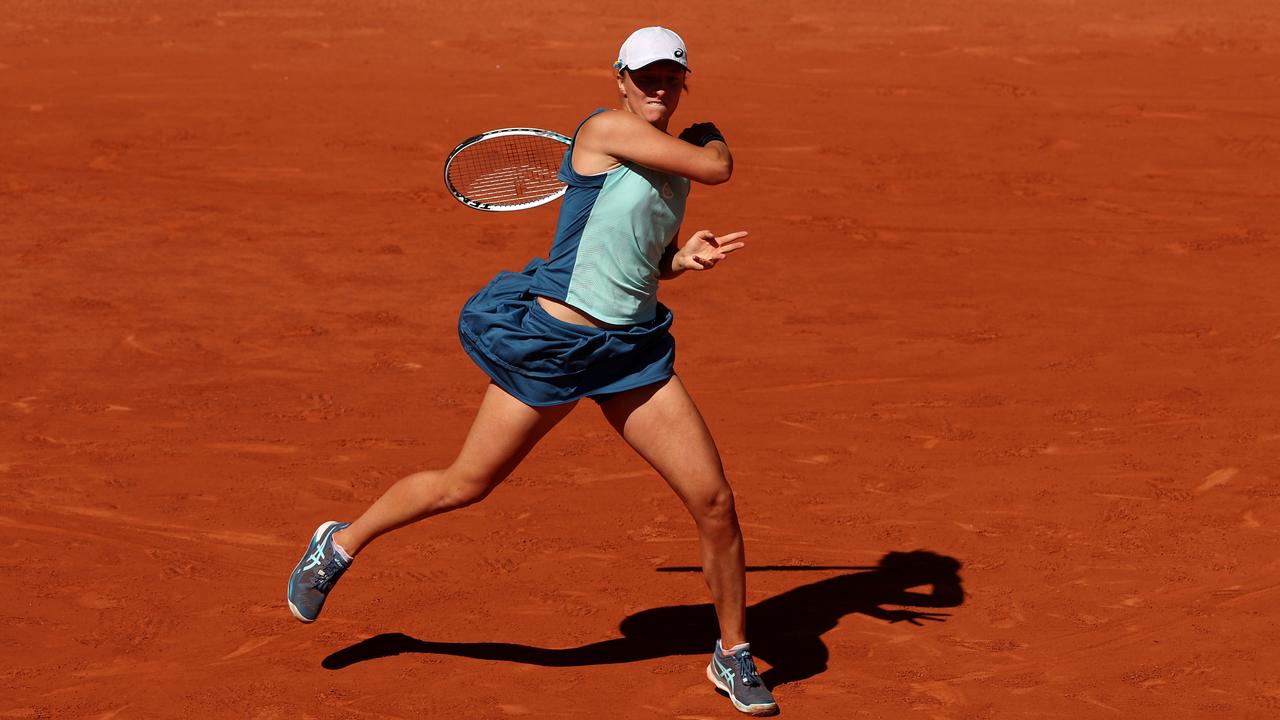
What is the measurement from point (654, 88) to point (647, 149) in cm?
26

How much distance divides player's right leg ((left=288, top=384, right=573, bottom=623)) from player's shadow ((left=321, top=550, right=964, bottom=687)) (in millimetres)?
324

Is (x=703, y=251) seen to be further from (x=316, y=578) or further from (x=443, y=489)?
(x=316, y=578)

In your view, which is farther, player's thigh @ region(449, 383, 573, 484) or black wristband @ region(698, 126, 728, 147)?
player's thigh @ region(449, 383, 573, 484)

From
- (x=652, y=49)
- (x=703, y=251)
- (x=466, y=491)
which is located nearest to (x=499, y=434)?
(x=466, y=491)

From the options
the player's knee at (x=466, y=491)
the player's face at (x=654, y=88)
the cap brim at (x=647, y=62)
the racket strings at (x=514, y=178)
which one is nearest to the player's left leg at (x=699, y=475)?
the player's knee at (x=466, y=491)

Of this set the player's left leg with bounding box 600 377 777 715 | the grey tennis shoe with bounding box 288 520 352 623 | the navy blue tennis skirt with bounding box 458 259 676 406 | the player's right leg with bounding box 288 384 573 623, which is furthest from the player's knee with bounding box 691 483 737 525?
the grey tennis shoe with bounding box 288 520 352 623

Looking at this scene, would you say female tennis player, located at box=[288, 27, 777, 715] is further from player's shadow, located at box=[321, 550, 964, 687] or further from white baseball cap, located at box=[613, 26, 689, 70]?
player's shadow, located at box=[321, 550, 964, 687]

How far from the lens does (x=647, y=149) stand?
448 centimetres

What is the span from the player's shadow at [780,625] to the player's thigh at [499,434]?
858mm

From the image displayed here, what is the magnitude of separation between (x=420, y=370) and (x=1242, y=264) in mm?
5553

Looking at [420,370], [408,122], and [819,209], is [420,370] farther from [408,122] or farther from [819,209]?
[408,122]

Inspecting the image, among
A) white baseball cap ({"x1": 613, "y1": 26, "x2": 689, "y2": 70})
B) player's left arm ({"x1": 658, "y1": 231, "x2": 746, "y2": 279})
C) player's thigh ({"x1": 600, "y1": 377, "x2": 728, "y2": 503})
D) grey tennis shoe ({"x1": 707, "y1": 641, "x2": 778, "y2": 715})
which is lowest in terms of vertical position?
grey tennis shoe ({"x1": 707, "y1": 641, "x2": 778, "y2": 715})

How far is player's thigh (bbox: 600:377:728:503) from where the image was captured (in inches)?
189

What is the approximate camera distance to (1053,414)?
25.1 feet
